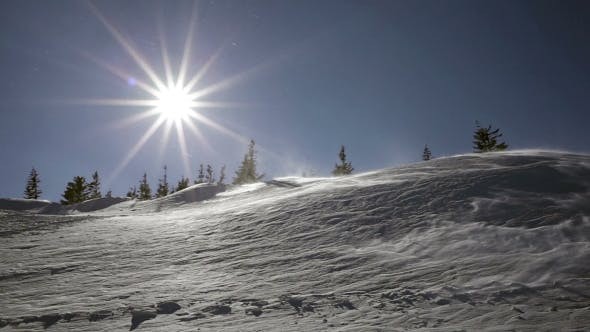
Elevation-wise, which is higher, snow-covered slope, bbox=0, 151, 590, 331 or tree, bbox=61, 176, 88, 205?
tree, bbox=61, 176, 88, 205

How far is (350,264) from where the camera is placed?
3.26 m

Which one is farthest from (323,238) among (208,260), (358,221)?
(208,260)

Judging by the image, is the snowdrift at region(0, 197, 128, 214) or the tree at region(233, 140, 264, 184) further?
the tree at region(233, 140, 264, 184)

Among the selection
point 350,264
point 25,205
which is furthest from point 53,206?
point 350,264

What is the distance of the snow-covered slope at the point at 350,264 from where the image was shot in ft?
7.33

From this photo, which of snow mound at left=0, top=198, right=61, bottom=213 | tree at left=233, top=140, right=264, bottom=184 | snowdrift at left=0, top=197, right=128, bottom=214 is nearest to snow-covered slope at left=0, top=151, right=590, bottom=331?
snowdrift at left=0, top=197, right=128, bottom=214

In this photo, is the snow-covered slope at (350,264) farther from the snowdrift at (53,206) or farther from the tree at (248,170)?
the tree at (248,170)

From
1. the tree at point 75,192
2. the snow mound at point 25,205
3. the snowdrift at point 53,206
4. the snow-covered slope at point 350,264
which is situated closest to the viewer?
the snow-covered slope at point 350,264

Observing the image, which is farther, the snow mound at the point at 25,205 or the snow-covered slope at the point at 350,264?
the snow mound at the point at 25,205

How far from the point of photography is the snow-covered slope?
7.33 ft

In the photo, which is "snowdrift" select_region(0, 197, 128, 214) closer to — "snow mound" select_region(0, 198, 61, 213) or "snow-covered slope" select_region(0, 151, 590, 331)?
"snow mound" select_region(0, 198, 61, 213)

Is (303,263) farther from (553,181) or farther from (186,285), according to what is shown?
(553,181)

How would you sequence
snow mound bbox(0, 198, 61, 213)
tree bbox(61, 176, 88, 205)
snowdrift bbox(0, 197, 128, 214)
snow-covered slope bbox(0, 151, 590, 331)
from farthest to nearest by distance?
1. tree bbox(61, 176, 88, 205)
2. snow mound bbox(0, 198, 61, 213)
3. snowdrift bbox(0, 197, 128, 214)
4. snow-covered slope bbox(0, 151, 590, 331)

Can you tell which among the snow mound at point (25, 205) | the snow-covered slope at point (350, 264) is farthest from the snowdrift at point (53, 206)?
the snow-covered slope at point (350, 264)
